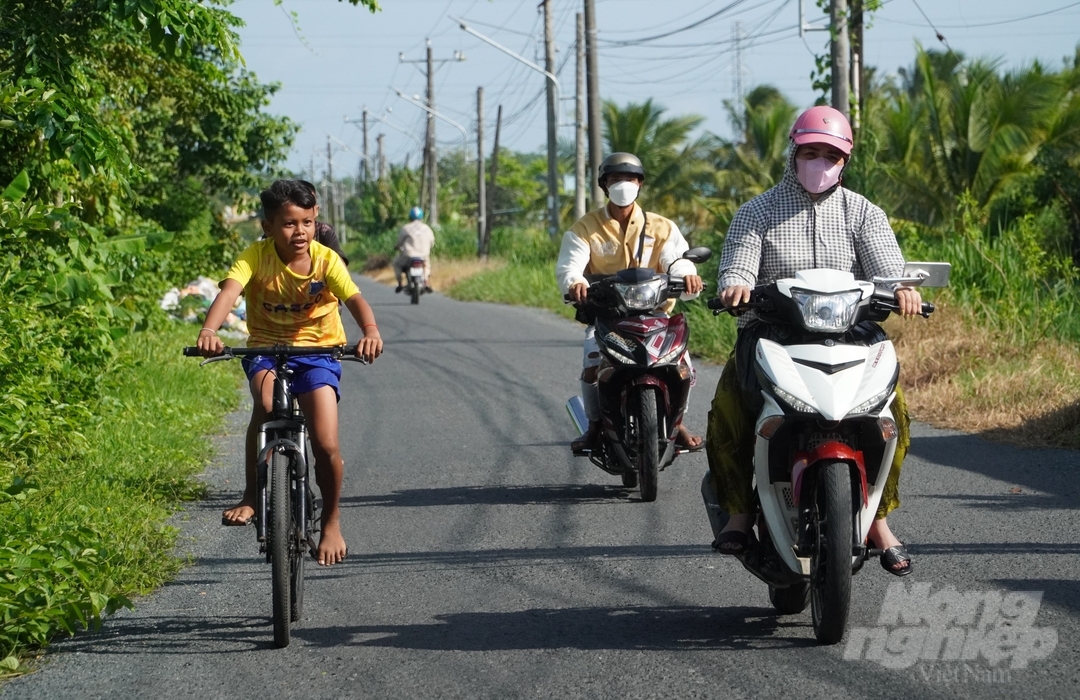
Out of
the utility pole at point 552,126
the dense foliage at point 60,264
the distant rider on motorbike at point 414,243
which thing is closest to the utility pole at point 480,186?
the utility pole at point 552,126

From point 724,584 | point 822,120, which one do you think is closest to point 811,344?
point 822,120

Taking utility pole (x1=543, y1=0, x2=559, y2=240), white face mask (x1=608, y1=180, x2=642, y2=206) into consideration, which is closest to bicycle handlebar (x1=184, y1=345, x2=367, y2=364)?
white face mask (x1=608, y1=180, x2=642, y2=206)

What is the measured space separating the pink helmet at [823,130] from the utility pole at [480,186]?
3901cm

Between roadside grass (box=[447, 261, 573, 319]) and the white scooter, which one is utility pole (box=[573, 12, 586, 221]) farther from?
the white scooter

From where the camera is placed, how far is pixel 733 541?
4.64m

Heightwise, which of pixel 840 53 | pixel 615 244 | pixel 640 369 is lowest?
pixel 640 369

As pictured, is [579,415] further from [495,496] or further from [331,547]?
[331,547]

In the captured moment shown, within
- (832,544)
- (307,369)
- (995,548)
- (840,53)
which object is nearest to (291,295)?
(307,369)

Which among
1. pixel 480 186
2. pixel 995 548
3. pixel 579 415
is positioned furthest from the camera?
pixel 480 186

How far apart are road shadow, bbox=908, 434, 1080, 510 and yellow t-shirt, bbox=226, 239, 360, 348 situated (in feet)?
11.5

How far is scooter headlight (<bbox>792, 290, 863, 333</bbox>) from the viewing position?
429 cm

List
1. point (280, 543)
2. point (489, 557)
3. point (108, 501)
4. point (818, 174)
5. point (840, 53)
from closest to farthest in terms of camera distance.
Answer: point (280, 543)
point (818, 174)
point (489, 557)
point (108, 501)
point (840, 53)

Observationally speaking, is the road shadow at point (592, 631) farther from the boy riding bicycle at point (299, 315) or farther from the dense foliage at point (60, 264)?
the dense foliage at point (60, 264)

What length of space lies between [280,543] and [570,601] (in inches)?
48.5
